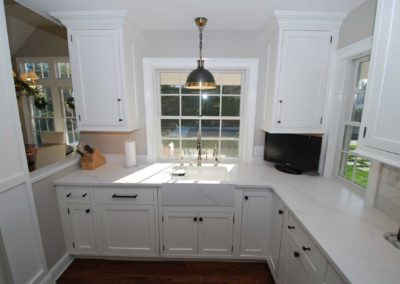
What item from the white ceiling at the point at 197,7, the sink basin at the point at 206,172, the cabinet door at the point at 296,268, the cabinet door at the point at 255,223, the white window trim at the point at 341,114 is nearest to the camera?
the cabinet door at the point at 296,268

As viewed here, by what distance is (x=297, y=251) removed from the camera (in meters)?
1.31

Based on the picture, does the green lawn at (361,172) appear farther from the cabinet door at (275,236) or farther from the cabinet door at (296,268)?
the cabinet door at (296,268)

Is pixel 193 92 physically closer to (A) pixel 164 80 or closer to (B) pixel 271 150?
(A) pixel 164 80

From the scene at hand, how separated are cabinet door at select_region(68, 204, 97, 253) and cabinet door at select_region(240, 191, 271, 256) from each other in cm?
150

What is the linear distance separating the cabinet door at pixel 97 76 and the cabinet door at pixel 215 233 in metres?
1.32

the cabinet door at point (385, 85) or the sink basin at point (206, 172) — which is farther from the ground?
the cabinet door at point (385, 85)

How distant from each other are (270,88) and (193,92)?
903 millimetres


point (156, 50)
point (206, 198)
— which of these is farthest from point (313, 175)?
point (156, 50)

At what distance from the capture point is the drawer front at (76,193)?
183 cm

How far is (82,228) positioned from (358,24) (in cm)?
310

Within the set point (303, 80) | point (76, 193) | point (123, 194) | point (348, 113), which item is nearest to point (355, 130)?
point (348, 113)

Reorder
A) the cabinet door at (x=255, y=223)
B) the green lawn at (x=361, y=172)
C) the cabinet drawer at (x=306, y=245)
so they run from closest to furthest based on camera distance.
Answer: the cabinet drawer at (x=306, y=245), the green lawn at (x=361, y=172), the cabinet door at (x=255, y=223)

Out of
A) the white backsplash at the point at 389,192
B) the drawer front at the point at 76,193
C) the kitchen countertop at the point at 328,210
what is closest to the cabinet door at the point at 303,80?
the kitchen countertop at the point at 328,210

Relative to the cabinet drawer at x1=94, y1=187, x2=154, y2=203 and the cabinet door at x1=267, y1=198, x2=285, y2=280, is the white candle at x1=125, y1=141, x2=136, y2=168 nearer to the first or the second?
the cabinet drawer at x1=94, y1=187, x2=154, y2=203
